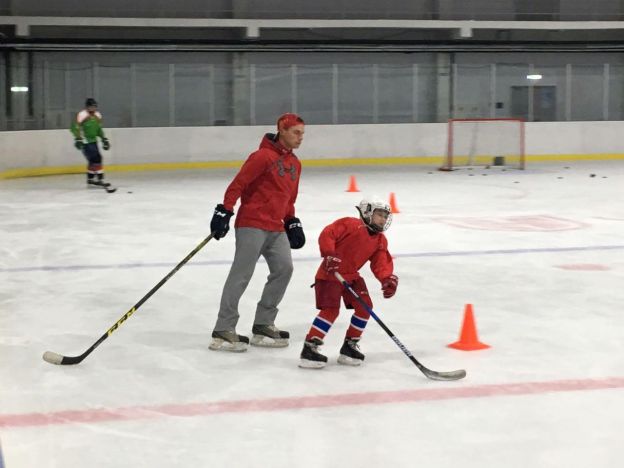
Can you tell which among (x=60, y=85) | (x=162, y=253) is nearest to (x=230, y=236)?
(x=162, y=253)

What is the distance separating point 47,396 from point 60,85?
18.8m

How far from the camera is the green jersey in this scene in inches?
611

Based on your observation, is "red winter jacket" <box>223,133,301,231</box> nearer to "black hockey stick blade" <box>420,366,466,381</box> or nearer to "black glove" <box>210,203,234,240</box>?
"black glove" <box>210,203,234,240</box>

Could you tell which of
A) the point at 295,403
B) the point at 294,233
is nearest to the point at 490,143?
the point at 294,233

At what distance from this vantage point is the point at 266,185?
5328 mm

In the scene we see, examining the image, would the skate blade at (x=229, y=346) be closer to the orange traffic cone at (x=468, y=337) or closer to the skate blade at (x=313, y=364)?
the skate blade at (x=313, y=364)

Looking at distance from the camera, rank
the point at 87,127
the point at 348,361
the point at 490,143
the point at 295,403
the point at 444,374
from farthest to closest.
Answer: the point at 490,143, the point at 87,127, the point at 348,361, the point at 444,374, the point at 295,403

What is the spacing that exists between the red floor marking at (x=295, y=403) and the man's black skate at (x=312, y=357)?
483 mm

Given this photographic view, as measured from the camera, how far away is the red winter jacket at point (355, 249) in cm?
489

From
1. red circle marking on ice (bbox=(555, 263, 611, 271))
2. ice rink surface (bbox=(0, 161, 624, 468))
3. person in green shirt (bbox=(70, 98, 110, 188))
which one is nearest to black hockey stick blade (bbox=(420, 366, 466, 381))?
ice rink surface (bbox=(0, 161, 624, 468))

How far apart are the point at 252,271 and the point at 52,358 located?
3.82 ft

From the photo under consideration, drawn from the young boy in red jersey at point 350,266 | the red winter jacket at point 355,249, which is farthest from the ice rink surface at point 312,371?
the red winter jacket at point 355,249

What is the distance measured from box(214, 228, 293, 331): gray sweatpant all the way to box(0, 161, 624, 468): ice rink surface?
9.4 inches

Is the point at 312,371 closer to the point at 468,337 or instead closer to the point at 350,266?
the point at 350,266
